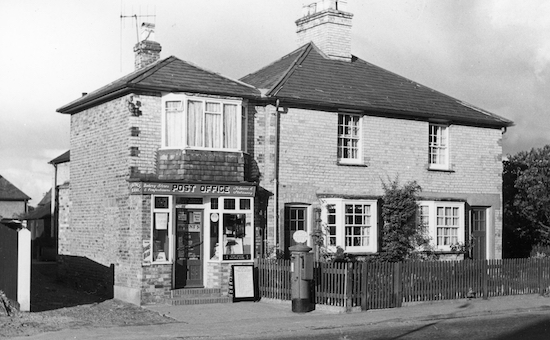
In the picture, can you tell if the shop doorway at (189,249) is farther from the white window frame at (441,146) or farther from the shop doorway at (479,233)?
the shop doorway at (479,233)

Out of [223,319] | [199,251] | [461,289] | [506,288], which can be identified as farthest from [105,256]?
[506,288]

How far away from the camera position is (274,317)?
18.4 meters

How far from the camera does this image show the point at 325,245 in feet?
78.0

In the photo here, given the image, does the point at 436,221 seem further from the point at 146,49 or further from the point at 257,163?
the point at 146,49

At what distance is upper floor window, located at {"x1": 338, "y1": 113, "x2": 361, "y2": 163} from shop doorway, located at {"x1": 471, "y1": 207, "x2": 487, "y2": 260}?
5348 mm

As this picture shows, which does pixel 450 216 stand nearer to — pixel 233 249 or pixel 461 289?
pixel 461 289

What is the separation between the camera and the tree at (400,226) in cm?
2473

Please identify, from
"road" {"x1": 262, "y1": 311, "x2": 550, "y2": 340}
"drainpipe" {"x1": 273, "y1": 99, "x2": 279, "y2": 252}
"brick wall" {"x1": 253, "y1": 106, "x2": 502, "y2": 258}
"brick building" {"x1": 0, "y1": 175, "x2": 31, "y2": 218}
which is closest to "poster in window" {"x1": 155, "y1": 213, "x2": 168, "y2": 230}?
"brick wall" {"x1": 253, "y1": 106, "x2": 502, "y2": 258}

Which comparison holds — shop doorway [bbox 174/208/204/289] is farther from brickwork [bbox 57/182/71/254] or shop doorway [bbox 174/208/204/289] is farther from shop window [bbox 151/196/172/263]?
brickwork [bbox 57/182/71/254]

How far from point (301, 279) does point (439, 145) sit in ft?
32.3

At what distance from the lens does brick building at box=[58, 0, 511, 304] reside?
69.9 ft

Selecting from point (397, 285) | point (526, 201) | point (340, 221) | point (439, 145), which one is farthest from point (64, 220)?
point (526, 201)

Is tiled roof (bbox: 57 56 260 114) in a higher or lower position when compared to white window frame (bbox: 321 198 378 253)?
higher

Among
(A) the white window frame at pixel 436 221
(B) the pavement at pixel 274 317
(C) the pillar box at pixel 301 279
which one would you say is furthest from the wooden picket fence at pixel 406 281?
(A) the white window frame at pixel 436 221
